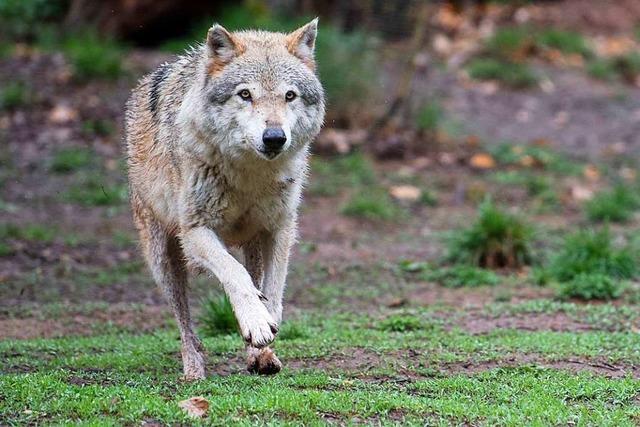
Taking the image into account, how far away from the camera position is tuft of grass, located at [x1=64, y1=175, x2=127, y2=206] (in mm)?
13883

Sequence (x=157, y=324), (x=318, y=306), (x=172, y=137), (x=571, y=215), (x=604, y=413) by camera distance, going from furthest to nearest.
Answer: (x=571, y=215) → (x=318, y=306) → (x=157, y=324) → (x=172, y=137) → (x=604, y=413)

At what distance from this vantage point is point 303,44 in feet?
24.2

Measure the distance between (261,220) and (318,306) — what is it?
11.0 feet

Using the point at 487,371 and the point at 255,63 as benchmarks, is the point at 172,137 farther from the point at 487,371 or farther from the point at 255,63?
the point at 487,371

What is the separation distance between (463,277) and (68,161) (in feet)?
20.7

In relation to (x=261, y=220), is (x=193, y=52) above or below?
above

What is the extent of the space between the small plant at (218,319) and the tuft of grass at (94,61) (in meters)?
8.68

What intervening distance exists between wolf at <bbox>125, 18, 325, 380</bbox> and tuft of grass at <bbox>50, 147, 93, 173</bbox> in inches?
286

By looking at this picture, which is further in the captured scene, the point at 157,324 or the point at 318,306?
the point at 318,306

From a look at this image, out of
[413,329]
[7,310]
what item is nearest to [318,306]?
[413,329]

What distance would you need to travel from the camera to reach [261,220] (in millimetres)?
7242

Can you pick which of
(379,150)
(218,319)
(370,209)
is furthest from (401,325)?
(379,150)

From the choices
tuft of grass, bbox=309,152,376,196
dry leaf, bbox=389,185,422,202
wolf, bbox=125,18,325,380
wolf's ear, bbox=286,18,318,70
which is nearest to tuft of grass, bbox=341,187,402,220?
dry leaf, bbox=389,185,422,202

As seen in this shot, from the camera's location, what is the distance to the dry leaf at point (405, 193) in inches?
573
